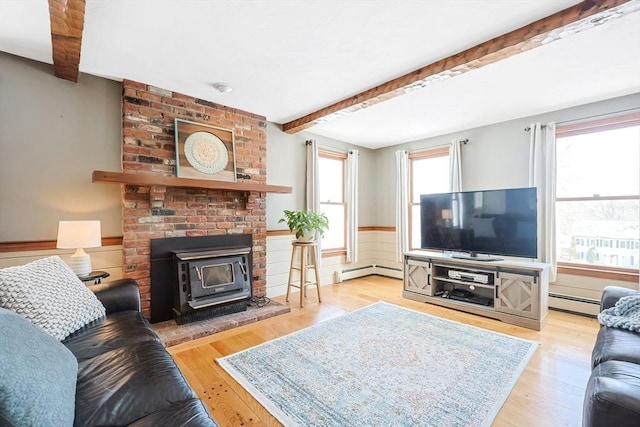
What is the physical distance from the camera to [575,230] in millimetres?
3441

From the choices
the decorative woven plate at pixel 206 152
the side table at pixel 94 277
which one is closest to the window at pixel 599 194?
the decorative woven plate at pixel 206 152

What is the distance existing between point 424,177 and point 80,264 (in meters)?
4.45

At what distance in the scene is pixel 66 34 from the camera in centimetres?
195

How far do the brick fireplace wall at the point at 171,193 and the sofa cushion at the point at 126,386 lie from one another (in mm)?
1658

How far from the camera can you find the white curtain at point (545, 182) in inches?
135

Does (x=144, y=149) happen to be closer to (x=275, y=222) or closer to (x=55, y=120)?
(x=55, y=120)

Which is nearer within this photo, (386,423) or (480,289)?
(386,423)

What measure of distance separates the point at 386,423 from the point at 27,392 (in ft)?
5.12

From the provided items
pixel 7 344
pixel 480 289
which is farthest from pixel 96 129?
pixel 480 289

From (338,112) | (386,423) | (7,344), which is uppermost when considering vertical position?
(338,112)

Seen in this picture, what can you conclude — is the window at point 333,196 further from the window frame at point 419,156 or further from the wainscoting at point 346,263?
the window frame at point 419,156

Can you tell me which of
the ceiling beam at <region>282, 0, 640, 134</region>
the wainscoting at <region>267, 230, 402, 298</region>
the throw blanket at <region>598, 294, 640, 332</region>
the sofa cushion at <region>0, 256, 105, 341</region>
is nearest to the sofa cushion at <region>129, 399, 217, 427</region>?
the sofa cushion at <region>0, 256, 105, 341</region>

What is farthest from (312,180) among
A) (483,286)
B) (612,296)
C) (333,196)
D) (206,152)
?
(612,296)

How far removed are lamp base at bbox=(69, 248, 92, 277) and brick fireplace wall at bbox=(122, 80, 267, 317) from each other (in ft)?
1.27
